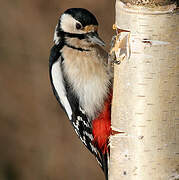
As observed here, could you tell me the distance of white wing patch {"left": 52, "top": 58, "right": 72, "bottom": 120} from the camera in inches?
131

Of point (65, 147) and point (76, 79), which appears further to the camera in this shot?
point (65, 147)

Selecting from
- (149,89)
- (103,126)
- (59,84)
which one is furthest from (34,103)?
(149,89)

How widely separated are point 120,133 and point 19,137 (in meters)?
5.17

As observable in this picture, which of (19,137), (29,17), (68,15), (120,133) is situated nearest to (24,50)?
Result: (29,17)

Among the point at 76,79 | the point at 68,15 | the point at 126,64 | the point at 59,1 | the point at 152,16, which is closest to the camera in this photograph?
the point at 152,16

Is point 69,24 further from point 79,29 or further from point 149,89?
point 149,89

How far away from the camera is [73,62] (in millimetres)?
3232

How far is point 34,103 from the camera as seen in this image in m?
7.44

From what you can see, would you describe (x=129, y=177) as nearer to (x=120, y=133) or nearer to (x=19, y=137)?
(x=120, y=133)

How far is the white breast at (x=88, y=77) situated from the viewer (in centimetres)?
317

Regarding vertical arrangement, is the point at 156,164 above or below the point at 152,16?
below

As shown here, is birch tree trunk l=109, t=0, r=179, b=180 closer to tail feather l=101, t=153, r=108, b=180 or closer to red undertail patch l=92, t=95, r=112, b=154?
red undertail patch l=92, t=95, r=112, b=154

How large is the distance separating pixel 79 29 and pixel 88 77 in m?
0.34

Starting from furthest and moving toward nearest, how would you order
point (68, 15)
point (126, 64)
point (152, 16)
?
1. point (68, 15)
2. point (126, 64)
3. point (152, 16)
